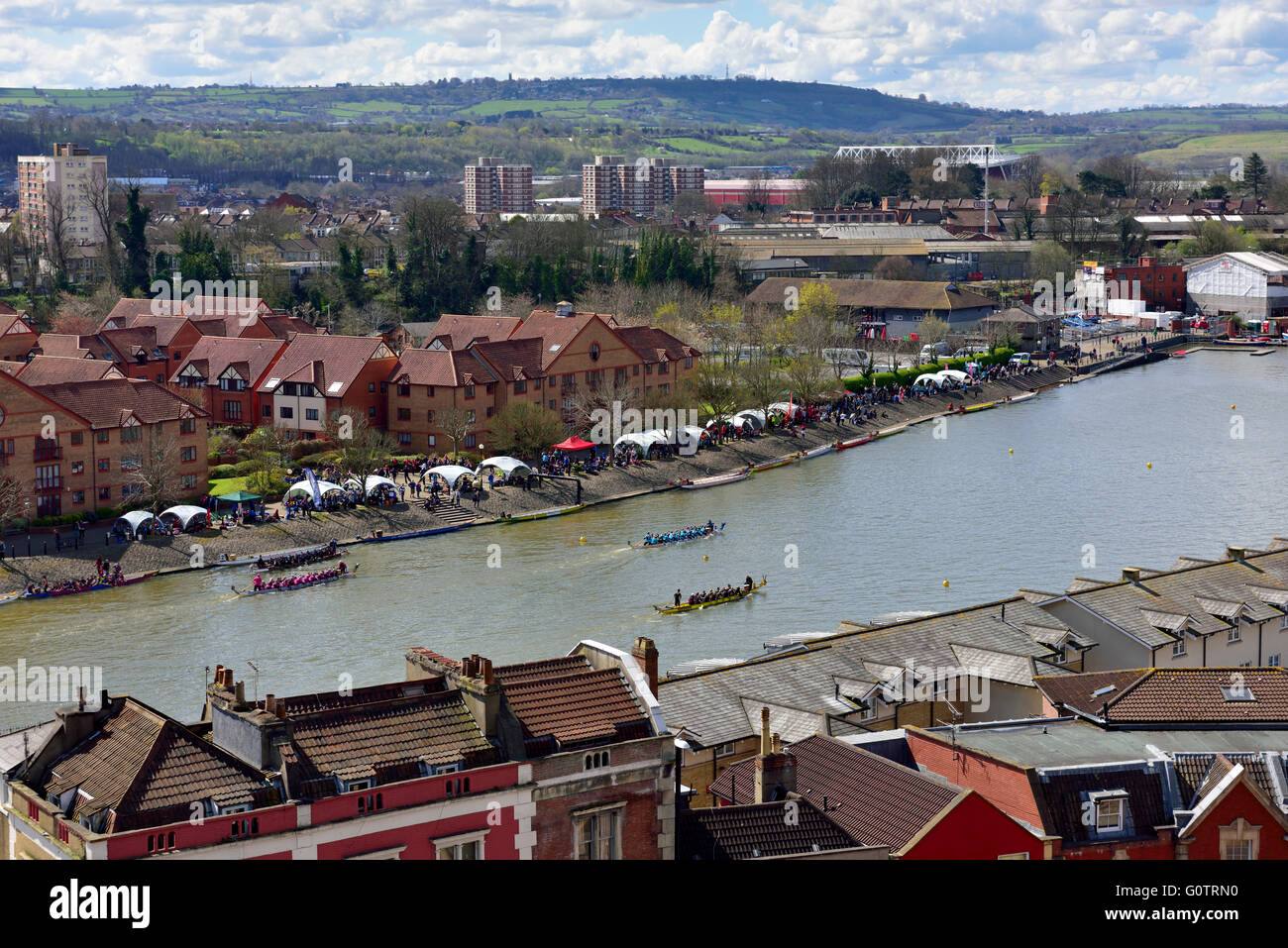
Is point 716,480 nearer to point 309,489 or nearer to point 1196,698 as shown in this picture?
point 309,489

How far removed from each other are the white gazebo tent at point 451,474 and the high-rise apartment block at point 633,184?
411ft

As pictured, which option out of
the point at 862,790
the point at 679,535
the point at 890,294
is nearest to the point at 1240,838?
the point at 862,790

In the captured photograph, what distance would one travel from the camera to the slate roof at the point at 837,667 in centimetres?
2355

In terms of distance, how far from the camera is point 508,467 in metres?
52.3

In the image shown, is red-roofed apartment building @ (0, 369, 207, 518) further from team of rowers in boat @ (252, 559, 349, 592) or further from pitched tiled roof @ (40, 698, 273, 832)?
pitched tiled roof @ (40, 698, 273, 832)

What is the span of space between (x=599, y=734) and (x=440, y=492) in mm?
35487

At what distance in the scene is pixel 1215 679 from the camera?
73.0ft

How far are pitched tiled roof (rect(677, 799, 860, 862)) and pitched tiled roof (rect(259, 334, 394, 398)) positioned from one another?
4245 cm

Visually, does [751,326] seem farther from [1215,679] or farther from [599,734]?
[599,734]

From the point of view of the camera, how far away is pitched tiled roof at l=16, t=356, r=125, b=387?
5153 cm

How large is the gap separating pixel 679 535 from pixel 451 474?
9.03m

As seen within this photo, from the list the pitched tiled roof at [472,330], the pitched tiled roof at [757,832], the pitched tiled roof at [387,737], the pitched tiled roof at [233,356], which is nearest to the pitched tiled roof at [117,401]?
the pitched tiled roof at [233,356]

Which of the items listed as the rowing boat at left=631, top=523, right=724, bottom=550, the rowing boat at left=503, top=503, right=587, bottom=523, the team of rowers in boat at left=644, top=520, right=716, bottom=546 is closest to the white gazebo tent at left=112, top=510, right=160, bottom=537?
the rowing boat at left=503, top=503, right=587, bottom=523
